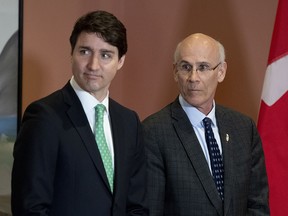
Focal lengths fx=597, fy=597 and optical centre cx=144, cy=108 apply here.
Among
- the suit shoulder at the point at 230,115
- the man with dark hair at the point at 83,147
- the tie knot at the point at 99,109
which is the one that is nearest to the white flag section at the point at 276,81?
the suit shoulder at the point at 230,115

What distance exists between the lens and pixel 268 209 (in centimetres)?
215

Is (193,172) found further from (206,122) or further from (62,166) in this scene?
(62,166)

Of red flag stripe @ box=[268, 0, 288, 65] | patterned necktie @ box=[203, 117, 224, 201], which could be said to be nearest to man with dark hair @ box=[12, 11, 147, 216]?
patterned necktie @ box=[203, 117, 224, 201]

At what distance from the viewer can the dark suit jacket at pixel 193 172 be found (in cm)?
195

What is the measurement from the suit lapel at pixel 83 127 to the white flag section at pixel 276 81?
898 millimetres

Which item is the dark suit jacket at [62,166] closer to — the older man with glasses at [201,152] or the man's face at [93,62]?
the man's face at [93,62]

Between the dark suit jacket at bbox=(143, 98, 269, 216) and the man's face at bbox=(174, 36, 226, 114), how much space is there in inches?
2.9

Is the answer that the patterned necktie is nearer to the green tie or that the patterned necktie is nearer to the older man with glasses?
the older man with glasses

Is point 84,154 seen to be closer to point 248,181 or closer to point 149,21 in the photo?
point 248,181

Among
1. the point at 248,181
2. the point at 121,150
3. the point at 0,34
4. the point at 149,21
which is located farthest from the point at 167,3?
the point at 121,150

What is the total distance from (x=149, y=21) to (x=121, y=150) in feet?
4.53

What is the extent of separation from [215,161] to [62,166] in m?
0.62

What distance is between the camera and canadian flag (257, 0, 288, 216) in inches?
89.4

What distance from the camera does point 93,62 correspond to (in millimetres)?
1651
